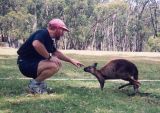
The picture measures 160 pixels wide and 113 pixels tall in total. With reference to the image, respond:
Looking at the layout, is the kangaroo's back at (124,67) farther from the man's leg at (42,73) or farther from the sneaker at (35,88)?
the sneaker at (35,88)

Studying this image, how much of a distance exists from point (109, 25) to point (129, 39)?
17.9 ft

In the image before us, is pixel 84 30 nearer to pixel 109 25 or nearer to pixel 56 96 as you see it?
pixel 109 25

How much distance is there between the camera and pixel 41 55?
6.98 metres

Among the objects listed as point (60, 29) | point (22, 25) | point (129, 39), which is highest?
point (60, 29)

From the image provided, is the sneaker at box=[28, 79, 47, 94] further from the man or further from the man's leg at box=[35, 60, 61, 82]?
the man's leg at box=[35, 60, 61, 82]

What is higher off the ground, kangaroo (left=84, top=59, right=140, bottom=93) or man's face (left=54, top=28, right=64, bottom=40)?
man's face (left=54, top=28, right=64, bottom=40)

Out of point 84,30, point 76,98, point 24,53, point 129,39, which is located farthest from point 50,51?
point 129,39

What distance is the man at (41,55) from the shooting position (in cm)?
692

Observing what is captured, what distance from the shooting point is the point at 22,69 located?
23.6 feet

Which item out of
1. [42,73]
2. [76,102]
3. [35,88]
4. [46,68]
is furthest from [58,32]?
[76,102]

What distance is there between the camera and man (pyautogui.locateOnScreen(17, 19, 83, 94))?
6918 mm

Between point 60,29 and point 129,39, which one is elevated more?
point 60,29

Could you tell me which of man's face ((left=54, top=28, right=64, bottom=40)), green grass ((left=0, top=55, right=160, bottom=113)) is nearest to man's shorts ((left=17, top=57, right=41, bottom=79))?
green grass ((left=0, top=55, right=160, bottom=113))

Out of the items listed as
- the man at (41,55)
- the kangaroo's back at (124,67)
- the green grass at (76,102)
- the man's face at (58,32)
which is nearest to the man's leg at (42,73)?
the man at (41,55)
